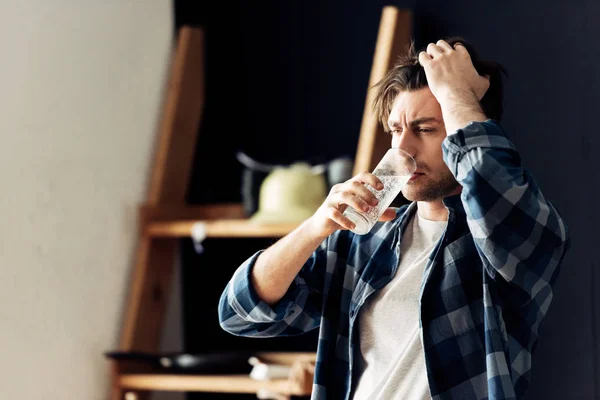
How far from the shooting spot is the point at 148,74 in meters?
2.65

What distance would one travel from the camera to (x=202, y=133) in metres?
2.77

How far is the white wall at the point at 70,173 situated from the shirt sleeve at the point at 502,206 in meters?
1.33

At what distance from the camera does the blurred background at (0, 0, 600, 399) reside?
2.06 metres

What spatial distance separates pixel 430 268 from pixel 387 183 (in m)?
0.15

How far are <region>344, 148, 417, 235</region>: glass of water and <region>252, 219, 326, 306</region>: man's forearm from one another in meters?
0.08

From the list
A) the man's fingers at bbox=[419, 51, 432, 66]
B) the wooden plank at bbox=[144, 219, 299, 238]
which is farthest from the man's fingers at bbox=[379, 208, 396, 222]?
the wooden plank at bbox=[144, 219, 299, 238]

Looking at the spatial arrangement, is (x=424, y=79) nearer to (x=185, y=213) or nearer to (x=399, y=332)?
(x=399, y=332)

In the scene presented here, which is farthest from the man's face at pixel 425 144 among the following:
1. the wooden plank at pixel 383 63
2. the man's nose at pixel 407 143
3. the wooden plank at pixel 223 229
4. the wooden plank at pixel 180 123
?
the wooden plank at pixel 180 123

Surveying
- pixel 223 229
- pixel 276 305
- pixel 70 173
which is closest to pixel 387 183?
pixel 276 305

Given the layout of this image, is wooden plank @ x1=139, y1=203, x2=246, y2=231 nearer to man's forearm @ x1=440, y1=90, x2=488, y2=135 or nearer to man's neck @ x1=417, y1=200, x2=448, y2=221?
man's neck @ x1=417, y1=200, x2=448, y2=221

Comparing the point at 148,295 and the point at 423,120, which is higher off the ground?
the point at 423,120

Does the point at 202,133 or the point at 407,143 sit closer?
the point at 407,143

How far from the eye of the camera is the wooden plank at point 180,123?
2.61 m

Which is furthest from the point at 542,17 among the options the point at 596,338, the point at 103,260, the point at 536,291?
the point at 103,260
